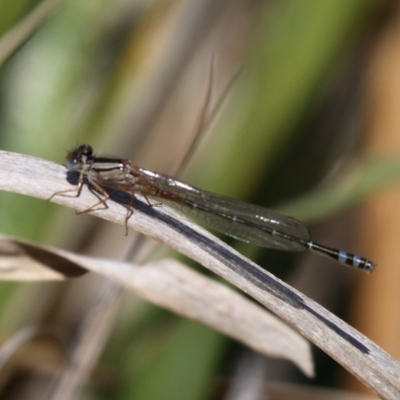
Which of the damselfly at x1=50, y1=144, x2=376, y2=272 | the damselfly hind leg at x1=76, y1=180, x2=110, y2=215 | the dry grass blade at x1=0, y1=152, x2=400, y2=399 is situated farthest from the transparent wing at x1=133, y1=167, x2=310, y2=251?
the dry grass blade at x1=0, y1=152, x2=400, y2=399

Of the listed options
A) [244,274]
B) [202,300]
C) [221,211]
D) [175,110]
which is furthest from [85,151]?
[175,110]

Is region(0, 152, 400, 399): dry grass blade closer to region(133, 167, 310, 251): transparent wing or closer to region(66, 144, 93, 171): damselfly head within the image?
region(66, 144, 93, 171): damselfly head

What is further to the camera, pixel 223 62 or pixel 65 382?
pixel 223 62

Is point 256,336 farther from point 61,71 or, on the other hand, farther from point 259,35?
point 61,71

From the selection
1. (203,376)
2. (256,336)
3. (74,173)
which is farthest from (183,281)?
(203,376)

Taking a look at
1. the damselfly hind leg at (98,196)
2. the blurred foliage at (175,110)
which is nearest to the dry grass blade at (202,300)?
the damselfly hind leg at (98,196)

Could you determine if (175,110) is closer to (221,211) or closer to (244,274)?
(221,211)
